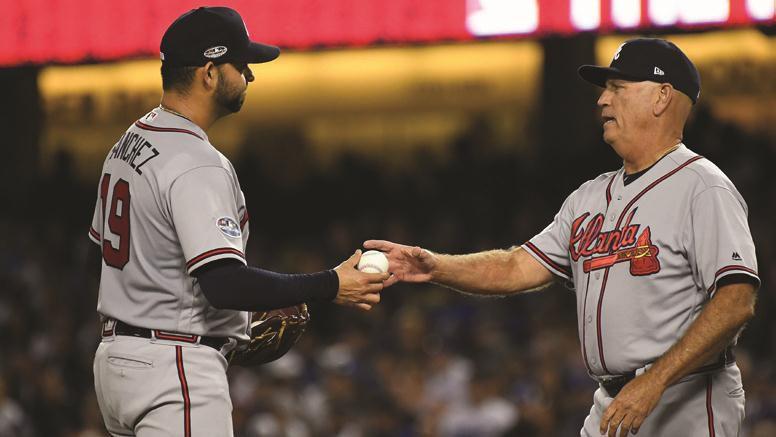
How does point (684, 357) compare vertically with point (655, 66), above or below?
below

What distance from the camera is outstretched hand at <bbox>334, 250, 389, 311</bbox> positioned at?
3.46m

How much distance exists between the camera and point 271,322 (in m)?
3.78

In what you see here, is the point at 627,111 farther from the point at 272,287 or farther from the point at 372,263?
the point at 272,287

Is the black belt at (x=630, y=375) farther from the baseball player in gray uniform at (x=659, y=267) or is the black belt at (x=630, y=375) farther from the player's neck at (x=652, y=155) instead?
the player's neck at (x=652, y=155)

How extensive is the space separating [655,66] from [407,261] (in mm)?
1109

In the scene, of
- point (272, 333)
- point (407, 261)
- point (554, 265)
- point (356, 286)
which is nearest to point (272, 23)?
point (407, 261)

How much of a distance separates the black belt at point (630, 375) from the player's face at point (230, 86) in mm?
1459

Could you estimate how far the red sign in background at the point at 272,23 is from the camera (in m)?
7.76

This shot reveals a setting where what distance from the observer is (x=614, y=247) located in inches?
143

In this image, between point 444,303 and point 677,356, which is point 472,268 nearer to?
point 677,356

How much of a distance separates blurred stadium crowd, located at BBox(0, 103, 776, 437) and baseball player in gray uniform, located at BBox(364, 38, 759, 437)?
10.4 ft

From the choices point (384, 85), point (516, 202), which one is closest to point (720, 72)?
point (516, 202)

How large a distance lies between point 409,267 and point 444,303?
231 inches

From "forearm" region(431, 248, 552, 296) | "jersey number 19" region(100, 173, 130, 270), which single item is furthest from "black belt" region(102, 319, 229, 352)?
"forearm" region(431, 248, 552, 296)
